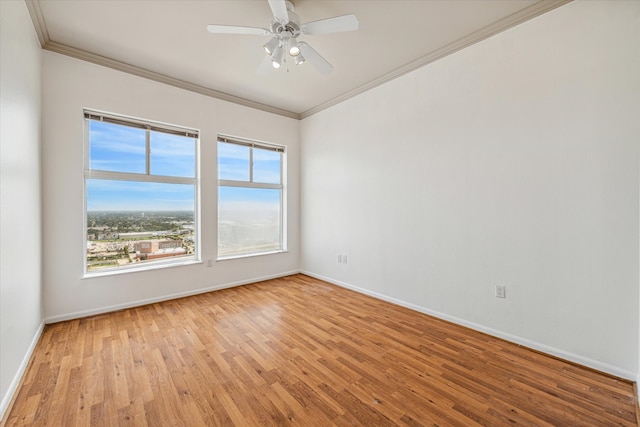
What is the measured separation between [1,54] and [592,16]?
4018mm

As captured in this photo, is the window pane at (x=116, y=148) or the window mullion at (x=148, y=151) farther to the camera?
the window mullion at (x=148, y=151)

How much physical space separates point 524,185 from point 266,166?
3578 mm

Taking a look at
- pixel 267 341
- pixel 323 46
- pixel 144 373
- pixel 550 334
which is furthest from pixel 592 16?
pixel 144 373

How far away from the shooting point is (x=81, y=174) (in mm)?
2943

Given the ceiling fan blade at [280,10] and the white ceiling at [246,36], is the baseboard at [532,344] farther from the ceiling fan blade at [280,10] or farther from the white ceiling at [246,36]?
the ceiling fan blade at [280,10]

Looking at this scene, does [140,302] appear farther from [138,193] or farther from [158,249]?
[138,193]

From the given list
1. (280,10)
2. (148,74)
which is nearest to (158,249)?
(148,74)

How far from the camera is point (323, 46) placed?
2781mm

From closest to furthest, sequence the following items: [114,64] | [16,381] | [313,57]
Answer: [16,381]
[313,57]
[114,64]

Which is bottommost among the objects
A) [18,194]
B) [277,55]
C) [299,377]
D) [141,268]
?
[299,377]

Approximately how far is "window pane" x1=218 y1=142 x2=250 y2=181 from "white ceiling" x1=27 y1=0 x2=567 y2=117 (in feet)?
3.00

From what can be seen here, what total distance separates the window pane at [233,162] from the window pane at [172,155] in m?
0.39

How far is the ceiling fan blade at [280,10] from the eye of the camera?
1.82 meters

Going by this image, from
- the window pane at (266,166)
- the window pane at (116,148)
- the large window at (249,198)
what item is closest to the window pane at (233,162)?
the large window at (249,198)
